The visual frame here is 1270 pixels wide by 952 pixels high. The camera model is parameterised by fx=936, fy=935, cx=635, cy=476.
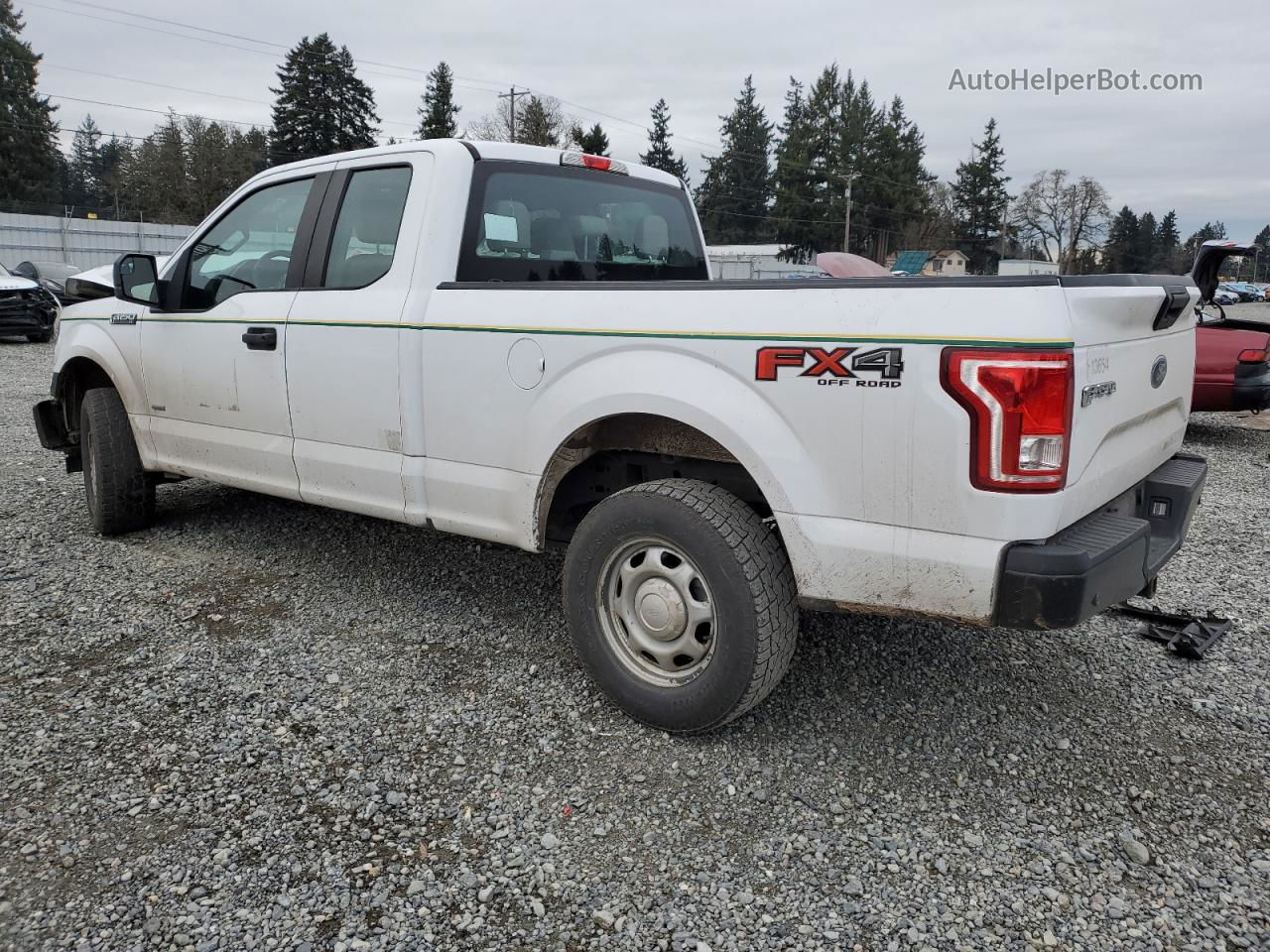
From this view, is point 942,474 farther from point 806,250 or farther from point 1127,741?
point 806,250

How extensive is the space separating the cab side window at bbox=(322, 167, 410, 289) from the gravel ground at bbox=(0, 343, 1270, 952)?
4.94 ft

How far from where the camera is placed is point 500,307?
11.0 feet

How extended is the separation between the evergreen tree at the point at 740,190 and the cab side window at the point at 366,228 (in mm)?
77184

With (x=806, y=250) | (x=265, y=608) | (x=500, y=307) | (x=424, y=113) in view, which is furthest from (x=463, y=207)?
(x=806, y=250)

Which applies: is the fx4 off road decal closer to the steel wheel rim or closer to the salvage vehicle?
the steel wheel rim

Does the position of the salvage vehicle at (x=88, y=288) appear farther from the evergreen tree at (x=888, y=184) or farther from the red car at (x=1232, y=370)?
the evergreen tree at (x=888, y=184)

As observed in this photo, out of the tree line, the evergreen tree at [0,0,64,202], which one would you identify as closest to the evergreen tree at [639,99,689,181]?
the tree line

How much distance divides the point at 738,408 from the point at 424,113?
64556mm

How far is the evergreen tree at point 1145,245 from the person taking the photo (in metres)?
89.2

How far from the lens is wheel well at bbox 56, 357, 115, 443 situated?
17.7 ft

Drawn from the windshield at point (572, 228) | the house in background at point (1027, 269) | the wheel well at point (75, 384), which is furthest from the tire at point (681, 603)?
the wheel well at point (75, 384)

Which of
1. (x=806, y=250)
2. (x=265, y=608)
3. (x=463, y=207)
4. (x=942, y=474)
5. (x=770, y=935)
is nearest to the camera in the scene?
(x=770, y=935)

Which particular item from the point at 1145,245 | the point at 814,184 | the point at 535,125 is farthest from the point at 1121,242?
the point at 535,125

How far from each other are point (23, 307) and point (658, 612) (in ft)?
56.1
